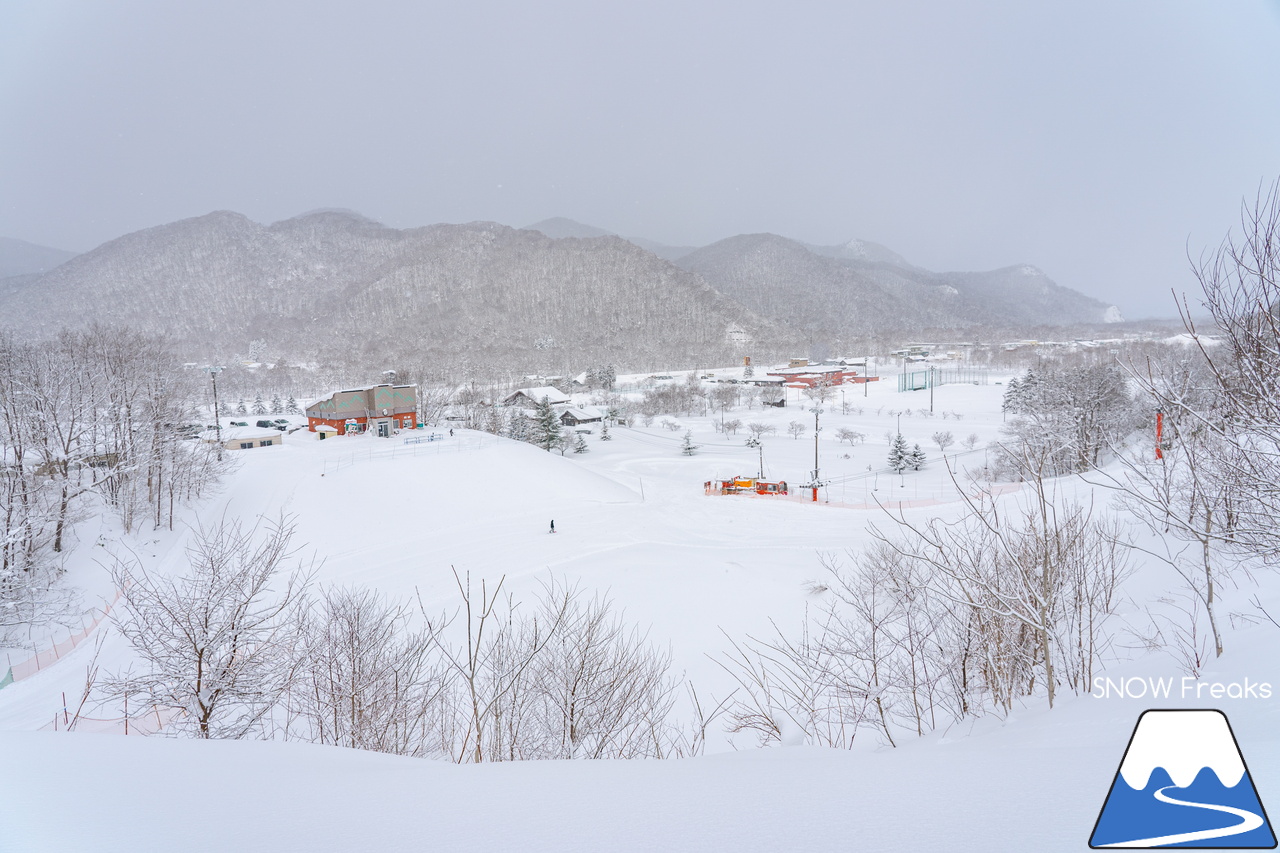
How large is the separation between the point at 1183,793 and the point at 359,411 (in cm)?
3936

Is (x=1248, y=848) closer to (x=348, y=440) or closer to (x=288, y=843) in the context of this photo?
(x=288, y=843)

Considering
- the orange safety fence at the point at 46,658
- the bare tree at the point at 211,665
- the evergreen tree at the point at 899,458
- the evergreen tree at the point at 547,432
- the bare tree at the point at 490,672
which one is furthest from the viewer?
the evergreen tree at the point at 547,432

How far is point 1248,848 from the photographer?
5.35 feet

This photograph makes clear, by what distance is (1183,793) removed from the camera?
1.85m

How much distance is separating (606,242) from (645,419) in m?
125

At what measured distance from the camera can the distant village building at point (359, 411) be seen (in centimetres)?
3516

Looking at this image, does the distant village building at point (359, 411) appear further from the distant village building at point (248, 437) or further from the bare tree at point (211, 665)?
the bare tree at point (211, 665)

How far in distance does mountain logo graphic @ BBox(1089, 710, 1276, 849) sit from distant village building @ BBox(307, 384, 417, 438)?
37277 mm

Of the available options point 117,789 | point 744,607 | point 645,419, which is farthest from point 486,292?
point 117,789

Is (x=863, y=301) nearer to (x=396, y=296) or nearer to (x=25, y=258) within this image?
(x=396, y=296)

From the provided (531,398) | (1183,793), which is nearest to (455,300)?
(531,398)

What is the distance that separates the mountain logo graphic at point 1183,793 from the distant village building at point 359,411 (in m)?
37.3

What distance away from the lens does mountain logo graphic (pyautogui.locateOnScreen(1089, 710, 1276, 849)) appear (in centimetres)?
168

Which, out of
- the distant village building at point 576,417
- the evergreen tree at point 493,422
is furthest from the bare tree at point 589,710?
the distant village building at point 576,417
